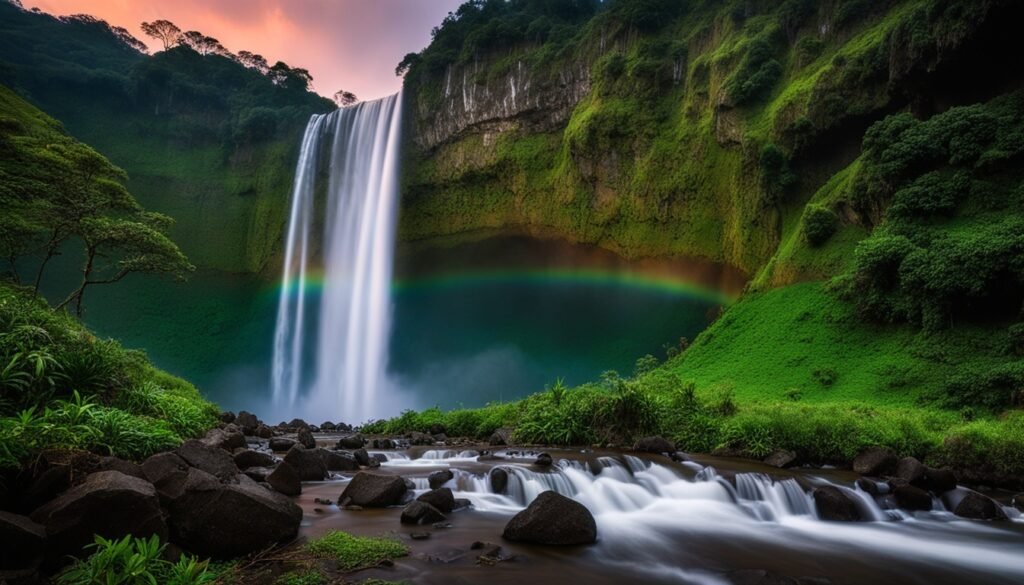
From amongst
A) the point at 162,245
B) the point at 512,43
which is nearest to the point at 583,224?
the point at 512,43

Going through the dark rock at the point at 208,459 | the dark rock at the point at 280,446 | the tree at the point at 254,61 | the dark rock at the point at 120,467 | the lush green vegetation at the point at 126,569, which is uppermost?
the tree at the point at 254,61

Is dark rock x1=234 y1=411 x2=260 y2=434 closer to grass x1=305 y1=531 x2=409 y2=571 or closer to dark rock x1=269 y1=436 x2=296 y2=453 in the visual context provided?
dark rock x1=269 y1=436 x2=296 y2=453

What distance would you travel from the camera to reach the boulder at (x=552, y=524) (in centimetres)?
632

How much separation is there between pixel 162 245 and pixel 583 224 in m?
25.4

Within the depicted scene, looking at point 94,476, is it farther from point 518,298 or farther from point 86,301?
point 86,301

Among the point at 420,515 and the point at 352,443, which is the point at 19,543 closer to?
the point at 420,515

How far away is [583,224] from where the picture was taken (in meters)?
37.9

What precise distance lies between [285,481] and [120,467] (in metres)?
2.73

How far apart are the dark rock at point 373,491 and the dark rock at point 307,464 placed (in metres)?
1.85

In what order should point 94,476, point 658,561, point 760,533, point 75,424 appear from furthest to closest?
point 760,533 < point 75,424 < point 658,561 < point 94,476

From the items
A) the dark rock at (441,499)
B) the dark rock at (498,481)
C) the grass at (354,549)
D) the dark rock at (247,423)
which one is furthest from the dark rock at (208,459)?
the dark rock at (247,423)

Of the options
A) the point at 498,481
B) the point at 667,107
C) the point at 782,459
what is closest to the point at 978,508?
the point at 782,459

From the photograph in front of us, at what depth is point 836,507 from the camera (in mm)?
8648

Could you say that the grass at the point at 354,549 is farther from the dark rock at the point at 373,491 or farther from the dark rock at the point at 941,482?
the dark rock at the point at 941,482
